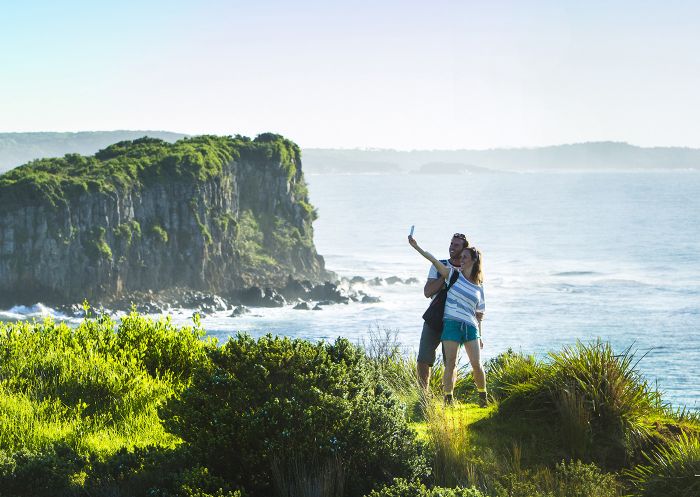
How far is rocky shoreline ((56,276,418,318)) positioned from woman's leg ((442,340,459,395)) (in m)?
63.8

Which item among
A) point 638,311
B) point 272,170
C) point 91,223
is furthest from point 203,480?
point 272,170

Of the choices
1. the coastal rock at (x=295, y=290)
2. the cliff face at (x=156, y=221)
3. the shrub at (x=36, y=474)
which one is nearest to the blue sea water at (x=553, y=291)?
the coastal rock at (x=295, y=290)

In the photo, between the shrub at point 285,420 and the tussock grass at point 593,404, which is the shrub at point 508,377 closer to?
the tussock grass at point 593,404

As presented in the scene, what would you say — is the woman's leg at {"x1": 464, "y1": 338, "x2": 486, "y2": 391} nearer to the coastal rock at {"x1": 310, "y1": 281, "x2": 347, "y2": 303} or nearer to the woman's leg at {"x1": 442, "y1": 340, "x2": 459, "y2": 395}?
the woman's leg at {"x1": 442, "y1": 340, "x2": 459, "y2": 395}

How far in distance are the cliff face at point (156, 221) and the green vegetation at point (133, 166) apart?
117 millimetres

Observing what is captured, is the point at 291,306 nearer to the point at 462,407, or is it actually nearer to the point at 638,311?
the point at 638,311

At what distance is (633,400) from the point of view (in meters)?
9.73

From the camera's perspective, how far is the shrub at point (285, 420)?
806 cm

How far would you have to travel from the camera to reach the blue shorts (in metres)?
10.5

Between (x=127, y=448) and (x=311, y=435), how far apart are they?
208 cm

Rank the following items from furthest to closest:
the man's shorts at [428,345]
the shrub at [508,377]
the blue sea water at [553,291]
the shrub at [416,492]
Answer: the blue sea water at [553,291] → the man's shorts at [428,345] → the shrub at [508,377] → the shrub at [416,492]

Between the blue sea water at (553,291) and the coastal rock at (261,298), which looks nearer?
the blue sea water at (553,291)

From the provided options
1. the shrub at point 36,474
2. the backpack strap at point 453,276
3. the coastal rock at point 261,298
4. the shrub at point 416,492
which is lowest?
the coastal rock at point 261,298

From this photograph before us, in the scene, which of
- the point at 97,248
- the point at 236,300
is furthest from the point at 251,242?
the point at 97,248
